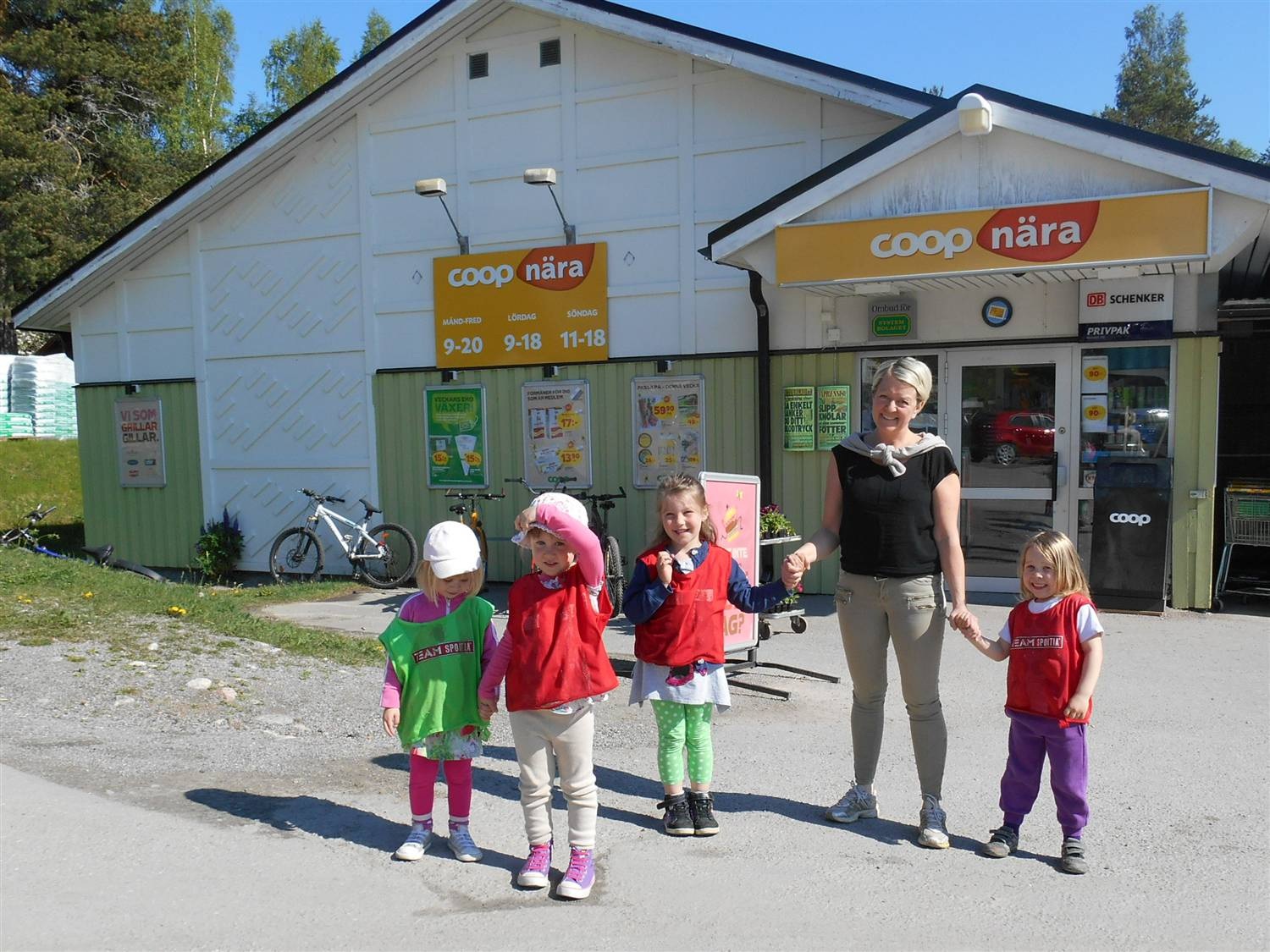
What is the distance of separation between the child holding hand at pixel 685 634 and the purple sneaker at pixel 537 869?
68cm

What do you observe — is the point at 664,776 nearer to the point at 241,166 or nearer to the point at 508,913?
the point at 508,913

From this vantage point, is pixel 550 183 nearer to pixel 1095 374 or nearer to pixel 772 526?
pixel 772 526

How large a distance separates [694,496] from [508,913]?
171 cm

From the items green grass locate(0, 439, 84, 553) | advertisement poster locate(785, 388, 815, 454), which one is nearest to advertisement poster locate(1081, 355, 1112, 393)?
advertisement poster locate(785, 388, 815, 454)

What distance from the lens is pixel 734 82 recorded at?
10734 mm

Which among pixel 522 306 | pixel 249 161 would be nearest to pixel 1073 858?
pixel 522 306

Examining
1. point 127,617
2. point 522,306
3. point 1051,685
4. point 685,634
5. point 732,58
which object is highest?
point 732,58

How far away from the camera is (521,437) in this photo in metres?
11.8

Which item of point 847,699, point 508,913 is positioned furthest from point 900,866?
point 847,699

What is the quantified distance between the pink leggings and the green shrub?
9.83 meters

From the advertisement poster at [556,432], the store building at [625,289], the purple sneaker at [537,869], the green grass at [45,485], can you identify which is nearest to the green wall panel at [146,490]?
the store building at [625,289]

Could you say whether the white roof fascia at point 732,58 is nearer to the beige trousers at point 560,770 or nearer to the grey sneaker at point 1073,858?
the grey sneaker at point 1073,858

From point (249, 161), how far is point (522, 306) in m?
3.82

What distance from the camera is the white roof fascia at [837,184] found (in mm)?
8469
